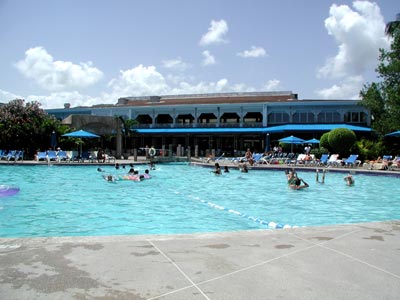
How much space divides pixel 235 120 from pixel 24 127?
22970 millimetres

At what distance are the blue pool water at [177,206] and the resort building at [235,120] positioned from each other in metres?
16.3

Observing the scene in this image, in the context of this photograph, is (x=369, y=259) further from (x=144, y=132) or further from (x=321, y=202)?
(x=144, y=132)

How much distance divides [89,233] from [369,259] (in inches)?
207

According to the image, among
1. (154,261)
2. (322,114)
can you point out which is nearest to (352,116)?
(322,114)

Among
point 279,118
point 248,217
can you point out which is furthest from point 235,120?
point 248,217

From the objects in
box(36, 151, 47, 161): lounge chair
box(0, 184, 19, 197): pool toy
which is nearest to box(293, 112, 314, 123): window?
box(36, 151, 47, 161): lounge chair

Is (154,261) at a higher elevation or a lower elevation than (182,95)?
lower

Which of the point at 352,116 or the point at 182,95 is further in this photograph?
the point at 182,95

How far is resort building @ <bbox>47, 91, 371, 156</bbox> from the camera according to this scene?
34500 mm

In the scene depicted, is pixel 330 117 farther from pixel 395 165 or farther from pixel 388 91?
pixel 395 165

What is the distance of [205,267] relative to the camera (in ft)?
12.2

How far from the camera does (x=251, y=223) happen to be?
27.9 ft

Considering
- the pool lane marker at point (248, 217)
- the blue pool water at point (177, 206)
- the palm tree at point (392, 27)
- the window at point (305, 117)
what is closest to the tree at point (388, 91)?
the palm tree at point (392, 27)

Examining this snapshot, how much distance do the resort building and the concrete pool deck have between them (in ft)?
87.6
